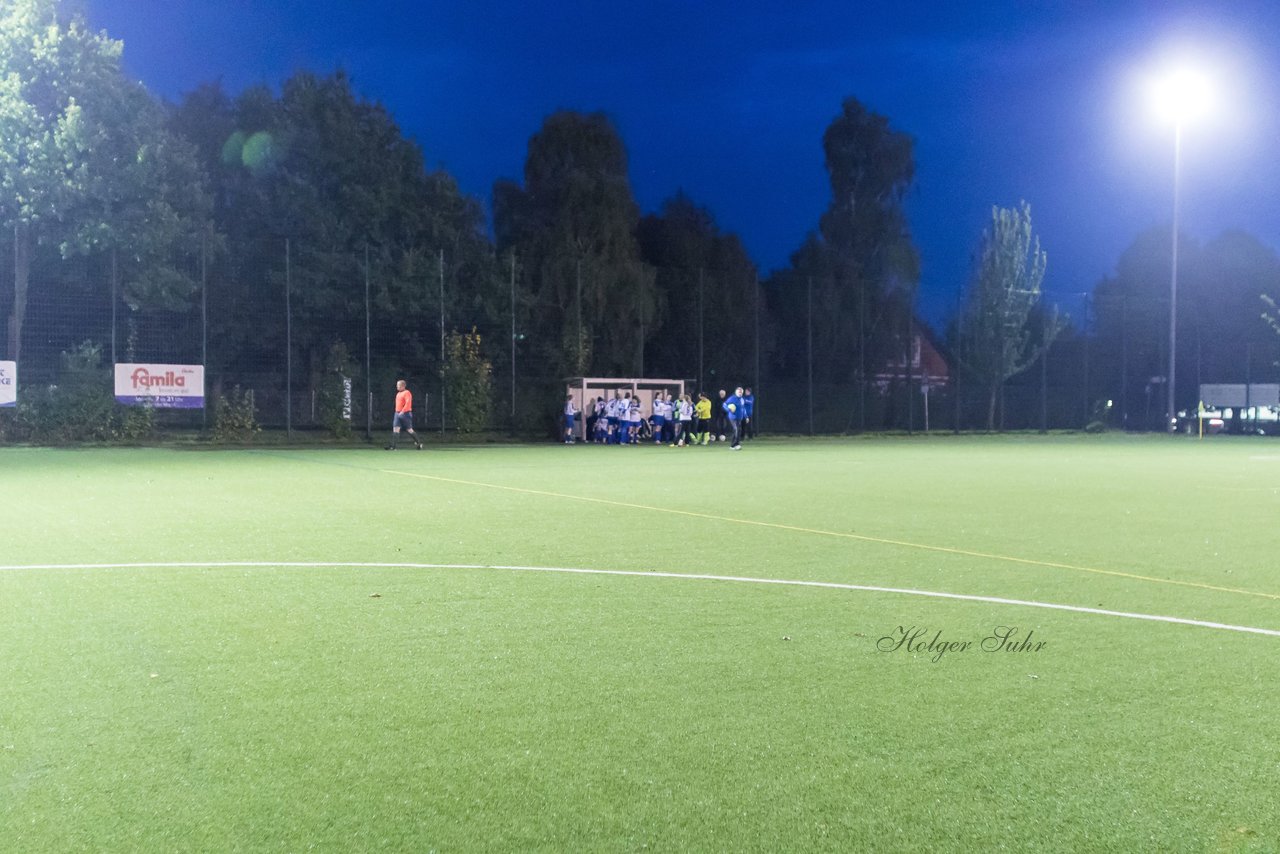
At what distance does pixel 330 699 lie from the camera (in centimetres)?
445

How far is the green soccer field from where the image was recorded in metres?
3.24

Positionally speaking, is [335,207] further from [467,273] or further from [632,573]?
[632,573]

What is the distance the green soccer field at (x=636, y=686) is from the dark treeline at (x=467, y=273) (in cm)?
2000

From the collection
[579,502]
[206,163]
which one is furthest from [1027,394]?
[579,502]

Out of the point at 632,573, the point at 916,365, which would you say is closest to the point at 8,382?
the point at 632,573

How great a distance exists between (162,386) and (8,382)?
333 centimetres

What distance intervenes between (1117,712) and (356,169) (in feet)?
122

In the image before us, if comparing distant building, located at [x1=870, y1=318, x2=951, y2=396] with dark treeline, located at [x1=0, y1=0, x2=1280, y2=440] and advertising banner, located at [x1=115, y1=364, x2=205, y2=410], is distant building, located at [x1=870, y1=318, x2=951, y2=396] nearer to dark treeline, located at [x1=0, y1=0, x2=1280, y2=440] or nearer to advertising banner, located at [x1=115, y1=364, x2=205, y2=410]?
dark treeline, located at [x1=0, y1=0, x2=1280, y2=440]

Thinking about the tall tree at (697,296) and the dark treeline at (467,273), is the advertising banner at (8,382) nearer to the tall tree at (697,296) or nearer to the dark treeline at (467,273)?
the dark treeline at (467,273)

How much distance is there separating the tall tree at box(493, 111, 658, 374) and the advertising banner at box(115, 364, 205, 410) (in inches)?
464

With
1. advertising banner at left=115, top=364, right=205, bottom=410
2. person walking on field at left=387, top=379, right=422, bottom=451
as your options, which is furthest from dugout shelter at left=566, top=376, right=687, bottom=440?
advertising banner at left=115, top=364, right=205, bottom=410

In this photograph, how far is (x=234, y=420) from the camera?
28.0 metres

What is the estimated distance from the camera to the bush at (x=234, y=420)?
1098 inches

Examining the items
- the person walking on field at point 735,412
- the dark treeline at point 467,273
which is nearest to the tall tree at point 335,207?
the dark treeline at point 467,273
